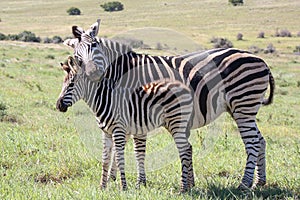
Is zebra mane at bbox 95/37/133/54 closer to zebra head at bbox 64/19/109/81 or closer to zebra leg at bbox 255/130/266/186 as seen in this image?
zebra head at bbox 64/19/109/81

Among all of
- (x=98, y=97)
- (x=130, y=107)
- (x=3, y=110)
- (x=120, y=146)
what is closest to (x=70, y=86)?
(x=98, y=97)

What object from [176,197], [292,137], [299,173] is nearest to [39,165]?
[176,197]

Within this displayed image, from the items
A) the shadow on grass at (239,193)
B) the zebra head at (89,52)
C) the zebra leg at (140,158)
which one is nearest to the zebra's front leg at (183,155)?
the shadow on grass at (239,193)

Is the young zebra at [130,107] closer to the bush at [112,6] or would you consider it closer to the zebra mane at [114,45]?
the zebra mane at [114,45]

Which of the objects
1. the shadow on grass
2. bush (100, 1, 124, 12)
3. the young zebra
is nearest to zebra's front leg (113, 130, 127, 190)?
the young zebra

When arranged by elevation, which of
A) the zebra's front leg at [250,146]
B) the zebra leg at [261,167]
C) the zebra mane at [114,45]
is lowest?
the zebra leg at [261,167]

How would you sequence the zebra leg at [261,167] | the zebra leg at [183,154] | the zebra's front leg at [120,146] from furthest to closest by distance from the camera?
the zebra leg at [261,167], the zebra leg at [183,154], the zebra's front leg at [120,146]

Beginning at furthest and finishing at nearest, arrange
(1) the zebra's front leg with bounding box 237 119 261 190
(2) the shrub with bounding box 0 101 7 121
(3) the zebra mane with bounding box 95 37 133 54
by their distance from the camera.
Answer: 1. (2) the shrub with bounding box 0 101 7 121
2. (3) the zebra mane with bounding box 95 37 133 54
3. (1) the zebra's front leg with bounding box 237 119 261 190

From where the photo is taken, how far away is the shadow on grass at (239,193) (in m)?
5.29

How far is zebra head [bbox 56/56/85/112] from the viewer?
5312mm

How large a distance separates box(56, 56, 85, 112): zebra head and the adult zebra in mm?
497

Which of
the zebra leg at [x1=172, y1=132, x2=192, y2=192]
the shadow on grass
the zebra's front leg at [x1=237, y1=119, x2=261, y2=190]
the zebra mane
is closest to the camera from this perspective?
the shadow on grass

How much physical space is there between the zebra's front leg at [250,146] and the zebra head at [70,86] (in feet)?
6.74

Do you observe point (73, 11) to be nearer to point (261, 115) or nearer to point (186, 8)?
point (186, 8)
